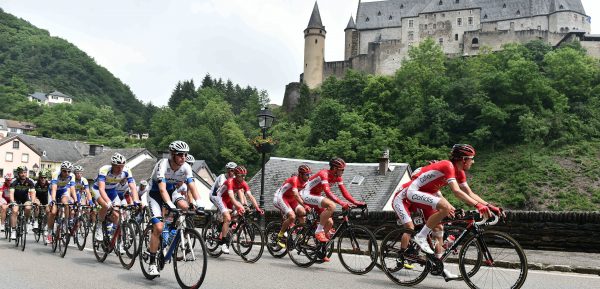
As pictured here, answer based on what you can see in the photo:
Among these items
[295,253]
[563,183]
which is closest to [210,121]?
[563,183]

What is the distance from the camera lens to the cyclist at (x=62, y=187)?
496 inches

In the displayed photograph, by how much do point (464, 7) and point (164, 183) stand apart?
104m

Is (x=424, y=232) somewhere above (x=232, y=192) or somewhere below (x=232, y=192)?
below

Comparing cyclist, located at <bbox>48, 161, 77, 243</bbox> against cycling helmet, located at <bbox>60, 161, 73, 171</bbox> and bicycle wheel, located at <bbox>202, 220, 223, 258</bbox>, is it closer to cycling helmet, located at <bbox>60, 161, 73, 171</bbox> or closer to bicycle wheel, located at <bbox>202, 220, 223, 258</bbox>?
cycling helmet, located at <bbox>60, 161, 73, 171</bbox>

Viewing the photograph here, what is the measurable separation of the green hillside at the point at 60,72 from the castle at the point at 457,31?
6958 cm

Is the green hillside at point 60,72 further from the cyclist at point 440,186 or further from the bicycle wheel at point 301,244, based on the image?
the cyclist at point 440,186

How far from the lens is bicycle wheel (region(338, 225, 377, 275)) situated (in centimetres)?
904

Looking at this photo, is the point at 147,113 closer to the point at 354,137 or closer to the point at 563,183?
the point at 354,137

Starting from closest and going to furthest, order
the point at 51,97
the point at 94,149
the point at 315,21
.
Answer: the point at 94,149 → the point at 315,21 → the point at 51,97

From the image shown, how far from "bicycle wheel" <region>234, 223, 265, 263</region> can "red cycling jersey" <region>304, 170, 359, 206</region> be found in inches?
51.7

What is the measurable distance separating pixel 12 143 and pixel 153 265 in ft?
267

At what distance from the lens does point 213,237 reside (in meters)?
11.7

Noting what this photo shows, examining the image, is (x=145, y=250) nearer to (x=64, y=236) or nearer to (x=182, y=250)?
(x=182, y=250)

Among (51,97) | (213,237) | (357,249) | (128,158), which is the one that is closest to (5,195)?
(213,237)
